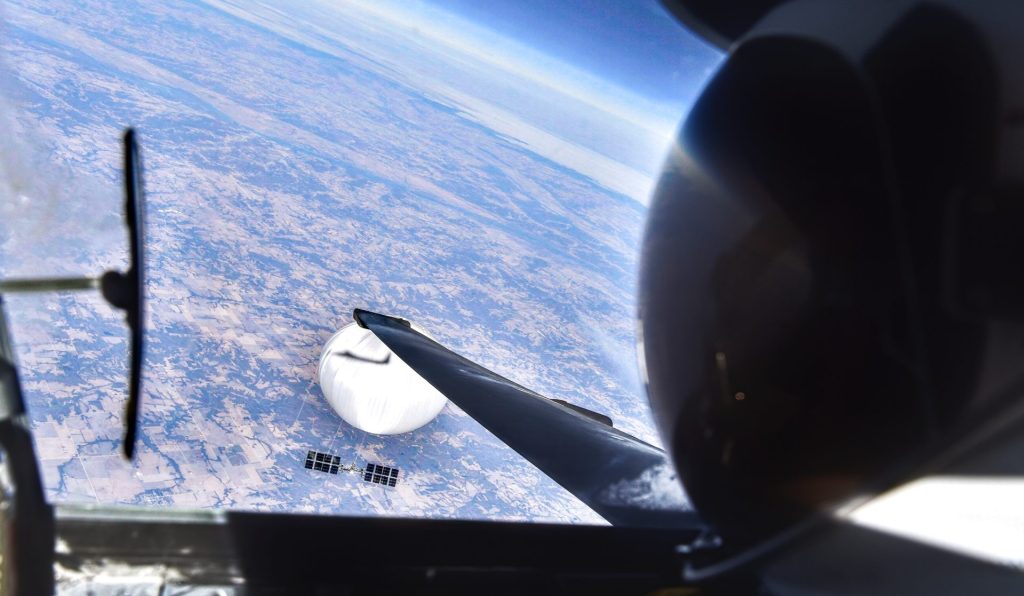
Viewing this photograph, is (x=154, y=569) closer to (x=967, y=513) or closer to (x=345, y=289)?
(x=967, y=513)

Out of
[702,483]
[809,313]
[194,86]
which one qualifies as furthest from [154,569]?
[194,86]

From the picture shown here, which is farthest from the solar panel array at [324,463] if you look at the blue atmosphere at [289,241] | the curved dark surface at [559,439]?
the curved dark surface at [559,439]

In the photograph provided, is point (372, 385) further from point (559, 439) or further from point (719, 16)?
point (719, 16)

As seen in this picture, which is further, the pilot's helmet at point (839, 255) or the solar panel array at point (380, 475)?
the solar panel array at point (380, 475)

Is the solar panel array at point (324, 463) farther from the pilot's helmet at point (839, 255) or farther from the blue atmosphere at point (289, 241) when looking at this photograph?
the pilot's helmet at point (839, 255)

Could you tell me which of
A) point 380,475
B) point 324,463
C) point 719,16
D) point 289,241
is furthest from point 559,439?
point 289,241
